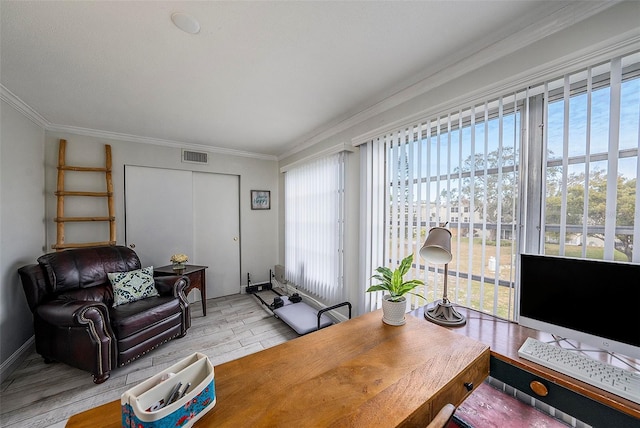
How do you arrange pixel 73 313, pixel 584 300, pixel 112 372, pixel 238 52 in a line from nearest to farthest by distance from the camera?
pixel 584 300 < pixel 238 52 < pixel 73 313 < pixel 112 372

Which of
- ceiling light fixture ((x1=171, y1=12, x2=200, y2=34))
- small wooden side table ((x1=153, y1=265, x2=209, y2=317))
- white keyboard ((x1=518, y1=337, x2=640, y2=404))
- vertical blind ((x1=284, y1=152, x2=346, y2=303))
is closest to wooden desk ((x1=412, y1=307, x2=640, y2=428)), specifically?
white keyboard ((x1=518, y1=337, x2=640, y2=404))

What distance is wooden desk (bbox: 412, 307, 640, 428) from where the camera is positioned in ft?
2.78

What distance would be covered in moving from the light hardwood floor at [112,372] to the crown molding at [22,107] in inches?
99.5

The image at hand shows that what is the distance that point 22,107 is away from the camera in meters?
2.34

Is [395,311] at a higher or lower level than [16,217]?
lower

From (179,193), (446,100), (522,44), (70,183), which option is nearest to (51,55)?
(70,183)

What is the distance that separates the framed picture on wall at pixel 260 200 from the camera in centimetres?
433

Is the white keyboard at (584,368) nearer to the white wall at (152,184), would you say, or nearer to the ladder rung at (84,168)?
the white wall at (152,184)

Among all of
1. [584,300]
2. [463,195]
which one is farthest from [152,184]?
[584,300]

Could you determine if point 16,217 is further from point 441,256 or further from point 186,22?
point 441,256

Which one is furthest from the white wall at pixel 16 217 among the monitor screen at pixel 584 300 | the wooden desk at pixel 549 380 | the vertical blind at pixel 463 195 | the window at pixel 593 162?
the window at pixel 593 162

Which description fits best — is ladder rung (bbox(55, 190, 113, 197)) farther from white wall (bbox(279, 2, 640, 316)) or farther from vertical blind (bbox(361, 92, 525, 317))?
vertical blind (bbox(361, 92, 525, 317))

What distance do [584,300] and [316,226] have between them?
2613 millimetres

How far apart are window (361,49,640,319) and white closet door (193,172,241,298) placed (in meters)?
3.11
